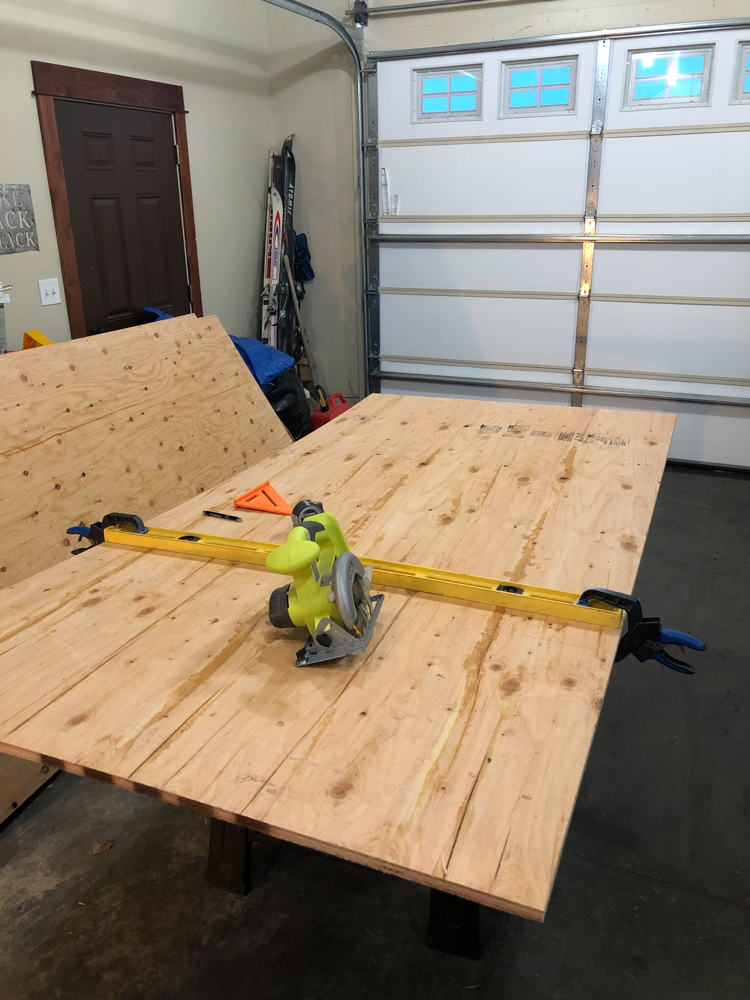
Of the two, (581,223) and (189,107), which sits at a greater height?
(189,107)

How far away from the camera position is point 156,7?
412cm

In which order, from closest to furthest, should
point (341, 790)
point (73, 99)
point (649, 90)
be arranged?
point (341, 790) → point (73, 99) → point (649, 90)

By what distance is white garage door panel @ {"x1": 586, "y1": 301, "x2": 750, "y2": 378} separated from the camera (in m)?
4.61

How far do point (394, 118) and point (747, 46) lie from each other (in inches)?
83.4

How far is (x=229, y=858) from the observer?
1.89 meters

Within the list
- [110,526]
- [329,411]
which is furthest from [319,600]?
[329,411]

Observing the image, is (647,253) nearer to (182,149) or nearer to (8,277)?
(182,149)

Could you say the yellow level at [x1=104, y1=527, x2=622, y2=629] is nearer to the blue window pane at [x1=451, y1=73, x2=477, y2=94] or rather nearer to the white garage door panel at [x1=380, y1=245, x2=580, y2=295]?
the white garage door panel at [x1=380, y1=245, x2=580, y2=295]

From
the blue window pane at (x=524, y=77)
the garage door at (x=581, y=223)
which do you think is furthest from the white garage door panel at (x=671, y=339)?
the blue window pane at (x=524, y=77)

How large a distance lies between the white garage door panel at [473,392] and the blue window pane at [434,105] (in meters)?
1.81

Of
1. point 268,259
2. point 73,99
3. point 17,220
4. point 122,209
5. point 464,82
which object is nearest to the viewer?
point 17,220

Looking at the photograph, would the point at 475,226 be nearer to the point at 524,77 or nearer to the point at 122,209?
the point at 524,77

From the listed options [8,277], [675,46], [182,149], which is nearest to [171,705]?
[8,277]

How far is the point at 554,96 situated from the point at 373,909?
15.0 feet
